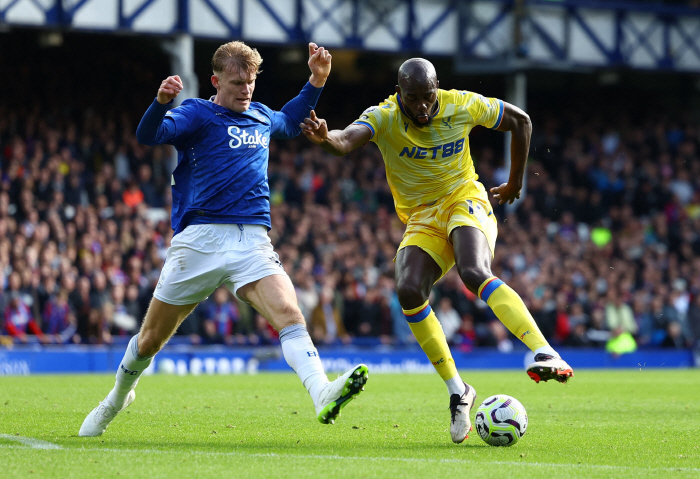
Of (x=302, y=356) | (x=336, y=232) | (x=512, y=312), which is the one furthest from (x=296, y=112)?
(x=336, y=232)

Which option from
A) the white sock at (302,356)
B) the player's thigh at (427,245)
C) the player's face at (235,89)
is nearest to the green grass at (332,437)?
the white sock at (302,356)

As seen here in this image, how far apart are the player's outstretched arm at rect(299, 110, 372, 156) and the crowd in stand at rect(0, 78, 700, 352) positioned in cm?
1093

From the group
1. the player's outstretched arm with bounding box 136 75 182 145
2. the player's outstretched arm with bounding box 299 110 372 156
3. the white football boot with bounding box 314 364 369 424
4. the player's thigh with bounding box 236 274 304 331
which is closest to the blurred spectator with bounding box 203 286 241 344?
Answer: the player's outstretched arm with bounding box 299 110 372 156

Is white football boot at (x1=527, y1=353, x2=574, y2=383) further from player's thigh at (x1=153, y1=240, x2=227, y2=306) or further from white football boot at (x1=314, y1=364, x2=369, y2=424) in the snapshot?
player's thigh at (x1=153, y1=240, x2=227, y2=306)

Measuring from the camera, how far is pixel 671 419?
8.70 metres

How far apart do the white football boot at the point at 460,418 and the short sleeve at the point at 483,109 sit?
2088 millimetres

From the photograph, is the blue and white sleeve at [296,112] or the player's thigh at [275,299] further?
the blue and white sleeve at [296,112]

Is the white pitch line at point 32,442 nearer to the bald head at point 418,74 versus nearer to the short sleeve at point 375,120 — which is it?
the short sleeve at point 375,120

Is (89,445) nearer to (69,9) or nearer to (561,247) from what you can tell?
(69,9)

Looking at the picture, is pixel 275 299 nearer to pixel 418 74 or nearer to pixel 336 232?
pixel 418 74

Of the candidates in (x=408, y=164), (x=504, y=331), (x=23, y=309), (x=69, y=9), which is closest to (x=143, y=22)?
(x=69, y=9)

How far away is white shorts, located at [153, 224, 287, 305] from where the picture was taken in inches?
250

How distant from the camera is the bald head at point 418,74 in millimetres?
7082

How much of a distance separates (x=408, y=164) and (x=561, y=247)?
17.0 meters
